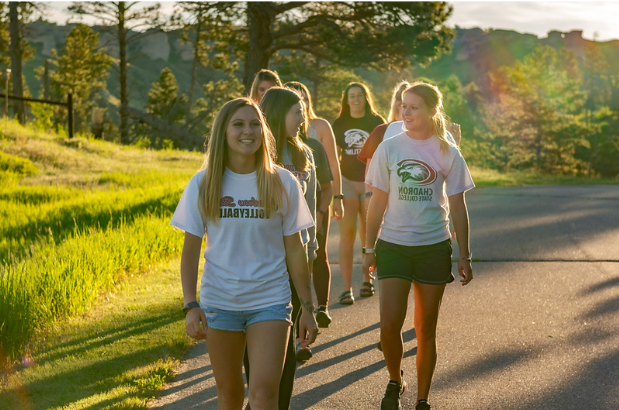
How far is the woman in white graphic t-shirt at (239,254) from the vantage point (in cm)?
266

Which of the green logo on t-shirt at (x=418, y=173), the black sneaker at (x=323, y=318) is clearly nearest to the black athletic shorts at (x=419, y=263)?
the green logo on t-shirt at (x=418, y=173)

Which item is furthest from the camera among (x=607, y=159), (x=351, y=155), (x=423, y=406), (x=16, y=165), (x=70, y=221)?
(x=607, y=159)

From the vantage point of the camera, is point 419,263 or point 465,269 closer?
point 419,263

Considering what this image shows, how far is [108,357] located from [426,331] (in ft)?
8.02

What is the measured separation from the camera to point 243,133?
2789 millimetres

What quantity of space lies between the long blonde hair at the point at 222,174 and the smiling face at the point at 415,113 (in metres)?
1.05

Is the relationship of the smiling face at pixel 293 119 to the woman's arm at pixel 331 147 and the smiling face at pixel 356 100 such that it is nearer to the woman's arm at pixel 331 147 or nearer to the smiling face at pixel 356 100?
the woman's arm at pixel 331 147

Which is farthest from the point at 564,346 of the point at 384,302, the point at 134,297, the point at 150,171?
the point at 150,171

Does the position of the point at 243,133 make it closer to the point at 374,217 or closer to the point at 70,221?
the point at 374,217

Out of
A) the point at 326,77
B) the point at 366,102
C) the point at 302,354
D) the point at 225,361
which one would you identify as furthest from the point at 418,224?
the point at 326,77

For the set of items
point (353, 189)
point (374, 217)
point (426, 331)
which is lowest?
point (426, 331)

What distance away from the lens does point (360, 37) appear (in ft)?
59.7

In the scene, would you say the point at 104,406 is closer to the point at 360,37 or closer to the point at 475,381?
the point at 475,381

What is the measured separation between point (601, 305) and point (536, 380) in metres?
2.56
